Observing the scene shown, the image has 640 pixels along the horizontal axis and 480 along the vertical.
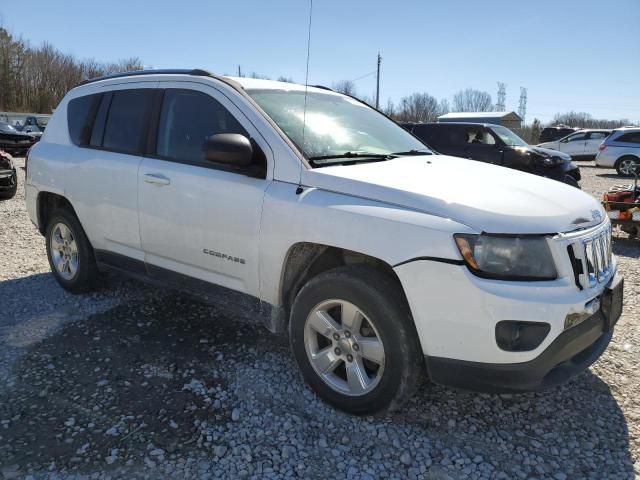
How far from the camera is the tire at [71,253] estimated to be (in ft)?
14.8

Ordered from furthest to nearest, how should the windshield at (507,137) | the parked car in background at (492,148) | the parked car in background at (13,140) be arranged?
the parked car in background at (13,140)
the windshield at (507,137)
the parked car in background at (492,148)

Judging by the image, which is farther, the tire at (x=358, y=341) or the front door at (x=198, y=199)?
the front door at (x=198, y=199)

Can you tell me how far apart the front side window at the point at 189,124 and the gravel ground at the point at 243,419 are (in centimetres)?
139

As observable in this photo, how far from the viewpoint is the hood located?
95.5 inches

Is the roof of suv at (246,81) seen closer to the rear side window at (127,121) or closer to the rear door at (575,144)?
the rear side window at (127,121)

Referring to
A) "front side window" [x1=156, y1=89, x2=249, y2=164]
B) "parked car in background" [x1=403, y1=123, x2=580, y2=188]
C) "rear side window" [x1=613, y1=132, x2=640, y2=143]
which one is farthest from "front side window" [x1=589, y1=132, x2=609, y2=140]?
"front side window" [x1=156, y1=89, x2=249, y2=164]

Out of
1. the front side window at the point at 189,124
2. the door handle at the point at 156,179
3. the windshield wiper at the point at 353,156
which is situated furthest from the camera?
the door handle at the point at 156,179

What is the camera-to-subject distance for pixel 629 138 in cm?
1830

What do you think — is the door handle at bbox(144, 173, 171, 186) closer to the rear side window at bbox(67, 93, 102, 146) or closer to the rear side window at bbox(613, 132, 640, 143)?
the rear side window at bbox(67, 93, 102, 146)

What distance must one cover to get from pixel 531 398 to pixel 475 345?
104 cm

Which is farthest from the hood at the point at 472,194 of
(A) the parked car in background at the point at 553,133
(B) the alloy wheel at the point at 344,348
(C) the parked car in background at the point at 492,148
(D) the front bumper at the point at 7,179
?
(A) the parked car in background at the point at 553,133

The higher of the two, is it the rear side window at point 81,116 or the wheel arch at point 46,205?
the rear side window at point 81,116

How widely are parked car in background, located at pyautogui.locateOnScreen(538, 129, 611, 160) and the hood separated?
24025mm

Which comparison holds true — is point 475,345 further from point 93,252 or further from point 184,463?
point 93,252
